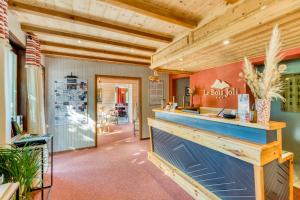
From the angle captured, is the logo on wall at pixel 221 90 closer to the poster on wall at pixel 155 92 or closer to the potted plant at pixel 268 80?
the poster on wall at pixel 155 92

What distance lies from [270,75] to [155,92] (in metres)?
4.61

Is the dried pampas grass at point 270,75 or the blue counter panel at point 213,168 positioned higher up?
the dried pampas grass at point 270,75

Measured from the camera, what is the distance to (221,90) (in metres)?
4.32

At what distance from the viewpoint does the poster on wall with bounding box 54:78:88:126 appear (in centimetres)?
457

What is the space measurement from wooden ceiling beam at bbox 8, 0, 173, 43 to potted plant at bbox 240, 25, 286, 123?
1764 mm

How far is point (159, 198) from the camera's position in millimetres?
2439

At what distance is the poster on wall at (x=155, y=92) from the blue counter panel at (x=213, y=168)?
276 centimetres

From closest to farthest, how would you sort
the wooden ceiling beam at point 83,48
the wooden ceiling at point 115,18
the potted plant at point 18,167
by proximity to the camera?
the potted plant at point 18,167
the wooden ceiling at point 115,18
the wooden ceiling beam at point 83,48

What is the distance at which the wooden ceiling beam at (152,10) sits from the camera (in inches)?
74.5

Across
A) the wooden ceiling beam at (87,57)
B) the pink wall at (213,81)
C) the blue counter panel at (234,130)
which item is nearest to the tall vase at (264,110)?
the blue counter panel at (234,130)

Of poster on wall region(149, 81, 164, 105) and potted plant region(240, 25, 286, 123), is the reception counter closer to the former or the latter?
potted plant region(240, 25, 286, 123)

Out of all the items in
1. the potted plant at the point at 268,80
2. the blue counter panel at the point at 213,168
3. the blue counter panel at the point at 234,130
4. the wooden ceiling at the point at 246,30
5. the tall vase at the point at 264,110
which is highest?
the wooden ceiling at the point at 246,30

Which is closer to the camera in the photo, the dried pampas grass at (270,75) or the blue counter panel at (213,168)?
the dried pampas grass at (270,75)

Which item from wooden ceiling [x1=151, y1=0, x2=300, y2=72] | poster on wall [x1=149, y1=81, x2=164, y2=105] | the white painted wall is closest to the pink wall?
wooden ceiling [x1=151, y1=0, x2=300, y2=72]
